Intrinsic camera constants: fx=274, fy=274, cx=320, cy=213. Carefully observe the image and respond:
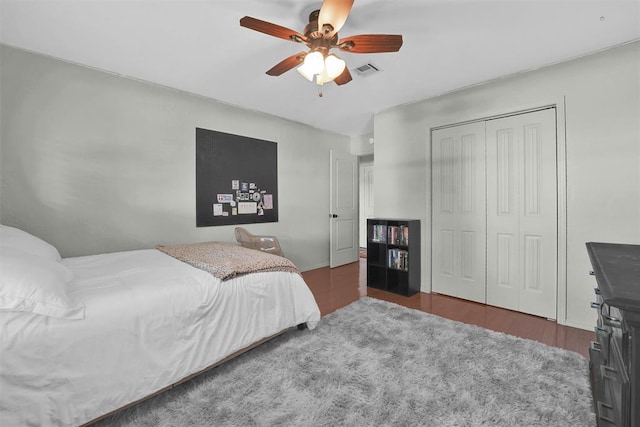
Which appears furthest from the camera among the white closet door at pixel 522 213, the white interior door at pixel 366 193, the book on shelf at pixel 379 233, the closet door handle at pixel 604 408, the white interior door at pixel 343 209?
the white interior door at pixel 366 193

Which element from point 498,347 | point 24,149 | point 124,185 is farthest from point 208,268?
point 498,347

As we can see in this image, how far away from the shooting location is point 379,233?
388 cm

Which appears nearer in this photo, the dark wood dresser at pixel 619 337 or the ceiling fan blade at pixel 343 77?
the dark wood dresser at pixel 619 337

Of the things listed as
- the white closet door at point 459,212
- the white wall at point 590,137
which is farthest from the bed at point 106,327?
the white wall at point 590,137

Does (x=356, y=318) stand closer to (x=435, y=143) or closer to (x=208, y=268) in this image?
(x=208, y=268)

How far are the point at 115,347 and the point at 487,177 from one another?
3538 millimetres

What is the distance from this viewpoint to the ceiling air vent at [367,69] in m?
2.66

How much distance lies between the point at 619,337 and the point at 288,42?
2635 mm

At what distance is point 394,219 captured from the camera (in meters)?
3.67

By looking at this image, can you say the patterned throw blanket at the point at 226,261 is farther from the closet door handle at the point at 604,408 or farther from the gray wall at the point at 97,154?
the closet door handle at the point at 604,408

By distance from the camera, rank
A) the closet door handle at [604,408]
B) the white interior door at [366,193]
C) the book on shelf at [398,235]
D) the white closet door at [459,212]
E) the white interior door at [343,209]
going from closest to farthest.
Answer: the closet door handle at [604,408]
the white closet door at [459,212]
the book on shelf at [398,235]
the white interior door at [343,209]
the white interior door at [366,193]

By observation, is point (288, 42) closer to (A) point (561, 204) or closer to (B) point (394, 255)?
(B) point (394, 255)

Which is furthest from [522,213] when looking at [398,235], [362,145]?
[362,145]

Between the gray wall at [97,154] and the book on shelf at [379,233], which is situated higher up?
the gray wall at [97,154]
